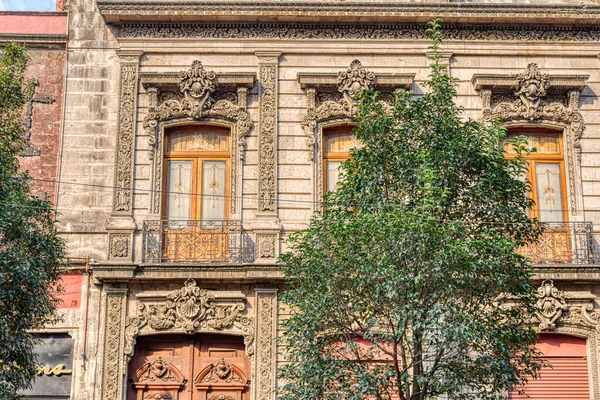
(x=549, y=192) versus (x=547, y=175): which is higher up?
(x=547, y=175)

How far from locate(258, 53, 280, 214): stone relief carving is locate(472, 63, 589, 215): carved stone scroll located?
395cm

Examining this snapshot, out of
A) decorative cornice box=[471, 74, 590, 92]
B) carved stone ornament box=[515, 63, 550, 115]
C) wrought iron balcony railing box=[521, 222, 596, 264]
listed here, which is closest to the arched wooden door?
wrought iron balcony railing box=[521, 222, 596, 264]

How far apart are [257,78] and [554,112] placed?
5.81m

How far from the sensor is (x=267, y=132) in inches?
750

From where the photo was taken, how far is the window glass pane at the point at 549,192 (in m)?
19.1

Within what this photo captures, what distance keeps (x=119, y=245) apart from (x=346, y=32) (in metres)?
6.12

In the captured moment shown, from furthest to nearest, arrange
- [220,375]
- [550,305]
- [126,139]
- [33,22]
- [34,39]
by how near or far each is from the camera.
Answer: [33,22] < [34,39] < [126,139] < [220,375] < [550,305]

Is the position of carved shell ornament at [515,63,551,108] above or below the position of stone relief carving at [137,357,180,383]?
above

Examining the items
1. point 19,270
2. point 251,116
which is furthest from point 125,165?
point 19,270

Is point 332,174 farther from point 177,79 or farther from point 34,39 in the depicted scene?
point 34,39

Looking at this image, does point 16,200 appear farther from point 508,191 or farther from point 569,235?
point 569,235

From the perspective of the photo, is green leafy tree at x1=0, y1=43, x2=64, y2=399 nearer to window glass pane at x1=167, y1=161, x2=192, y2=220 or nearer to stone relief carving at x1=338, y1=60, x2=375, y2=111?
window glass pane at x1=167, y1=161, x2=192, y2=220

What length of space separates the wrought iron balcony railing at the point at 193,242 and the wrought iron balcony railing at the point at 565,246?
5389 mm

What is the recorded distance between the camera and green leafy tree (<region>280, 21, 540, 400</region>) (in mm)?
12992
